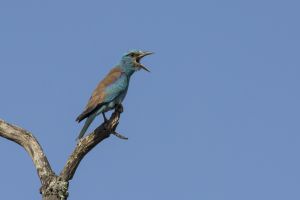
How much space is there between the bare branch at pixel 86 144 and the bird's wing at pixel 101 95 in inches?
31.6

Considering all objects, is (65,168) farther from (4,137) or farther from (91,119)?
(91,119)

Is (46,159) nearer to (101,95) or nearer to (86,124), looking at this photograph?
(86,124)

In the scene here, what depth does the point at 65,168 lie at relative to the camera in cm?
720

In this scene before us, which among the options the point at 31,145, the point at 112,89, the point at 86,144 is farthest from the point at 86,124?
the point at 31,145

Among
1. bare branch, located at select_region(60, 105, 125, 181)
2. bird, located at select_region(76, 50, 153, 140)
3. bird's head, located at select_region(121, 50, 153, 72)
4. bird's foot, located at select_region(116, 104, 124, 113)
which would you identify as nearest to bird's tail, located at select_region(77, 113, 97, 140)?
bird, located at select_region(76, 50, 153, 140)

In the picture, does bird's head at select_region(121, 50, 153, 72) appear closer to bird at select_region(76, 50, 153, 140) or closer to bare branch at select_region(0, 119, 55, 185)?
bird at select_region(76, 50, 153, 140)

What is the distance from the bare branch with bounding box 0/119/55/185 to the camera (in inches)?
280

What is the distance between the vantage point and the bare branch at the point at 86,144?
720 centimetres

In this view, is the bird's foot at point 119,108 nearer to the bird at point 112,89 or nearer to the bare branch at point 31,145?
the bird at point 112,89

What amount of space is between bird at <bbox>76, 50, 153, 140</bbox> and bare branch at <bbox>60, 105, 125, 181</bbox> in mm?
648

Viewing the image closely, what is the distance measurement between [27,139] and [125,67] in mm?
3563

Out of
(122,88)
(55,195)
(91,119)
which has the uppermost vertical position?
(122,88)

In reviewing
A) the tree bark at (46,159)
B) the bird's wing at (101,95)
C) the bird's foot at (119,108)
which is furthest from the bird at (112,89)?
the tree bark at (46,159)

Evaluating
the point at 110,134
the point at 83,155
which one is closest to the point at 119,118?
the point at 110,134
